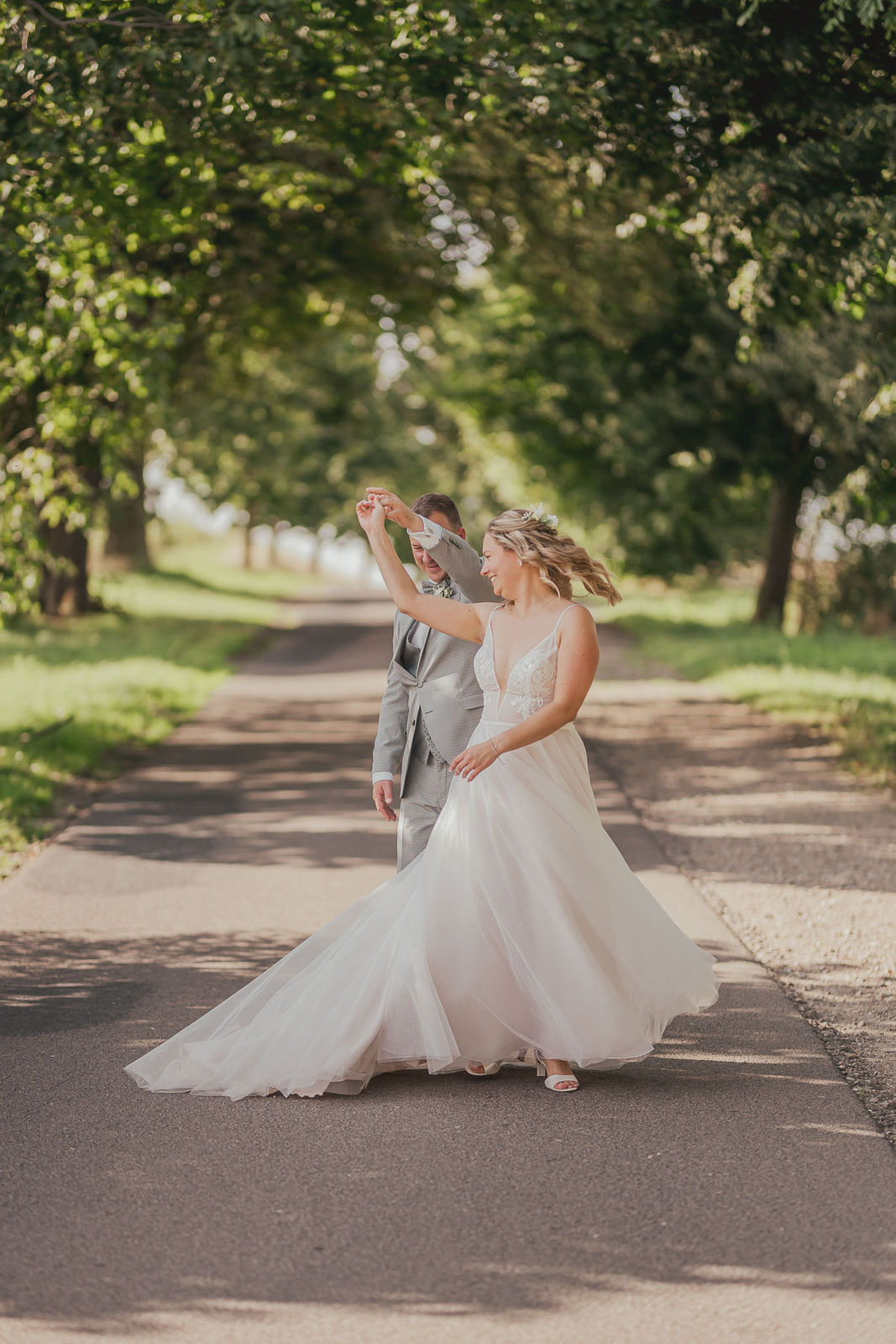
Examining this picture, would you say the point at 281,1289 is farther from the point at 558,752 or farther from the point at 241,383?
the point at 241,383

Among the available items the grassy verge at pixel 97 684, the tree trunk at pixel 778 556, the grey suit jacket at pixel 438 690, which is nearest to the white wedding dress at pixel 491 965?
the grey suit jacket at pixel 438 690

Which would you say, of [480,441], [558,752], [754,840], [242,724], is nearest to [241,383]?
[480,441]

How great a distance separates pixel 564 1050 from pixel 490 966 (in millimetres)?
402

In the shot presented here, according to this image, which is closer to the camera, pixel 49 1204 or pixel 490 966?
pixel 49 1204

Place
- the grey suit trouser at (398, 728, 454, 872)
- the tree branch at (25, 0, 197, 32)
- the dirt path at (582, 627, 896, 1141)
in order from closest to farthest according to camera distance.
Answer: the grey suit trouser at (398, 728, 454, 872) → the dirt path at (582, 627, 896, 1141) → the tree branch at (25, 0, 197, 32)

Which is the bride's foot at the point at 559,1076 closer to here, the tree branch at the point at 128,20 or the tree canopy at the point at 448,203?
the tree canopy at the point at 448,203

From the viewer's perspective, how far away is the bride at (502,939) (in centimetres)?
534

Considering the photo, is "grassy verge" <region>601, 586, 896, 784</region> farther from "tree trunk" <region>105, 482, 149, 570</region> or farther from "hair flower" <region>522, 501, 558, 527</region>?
"tree trunk" <region>105, 482, 149, 570</region>

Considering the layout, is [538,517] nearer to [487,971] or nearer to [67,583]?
[487,971]

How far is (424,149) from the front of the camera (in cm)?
1308

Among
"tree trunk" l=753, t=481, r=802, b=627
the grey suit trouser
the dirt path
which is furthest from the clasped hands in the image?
"tree trunk" l=753, t=481, r=802, b=627

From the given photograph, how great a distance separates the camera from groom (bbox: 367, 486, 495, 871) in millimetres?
6250

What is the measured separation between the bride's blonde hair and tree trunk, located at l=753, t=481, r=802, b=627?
22.7 metres

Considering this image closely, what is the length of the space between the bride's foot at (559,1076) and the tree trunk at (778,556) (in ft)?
76.6
